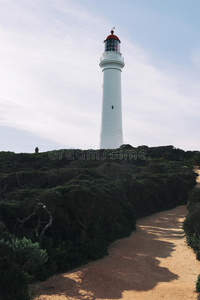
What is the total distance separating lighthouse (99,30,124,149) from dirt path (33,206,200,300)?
23.0 meters

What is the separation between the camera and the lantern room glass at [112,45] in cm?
3788

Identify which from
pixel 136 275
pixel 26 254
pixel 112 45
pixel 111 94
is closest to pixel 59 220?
pixel 136 275

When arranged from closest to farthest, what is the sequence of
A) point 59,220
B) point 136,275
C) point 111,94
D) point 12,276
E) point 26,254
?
point 12,276
point 26,254
point 136,275
point 59,220
point 111,94

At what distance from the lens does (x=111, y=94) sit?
37656mm

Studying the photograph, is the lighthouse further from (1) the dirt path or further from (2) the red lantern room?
(1) the dirt path

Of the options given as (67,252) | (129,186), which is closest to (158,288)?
(67,252)

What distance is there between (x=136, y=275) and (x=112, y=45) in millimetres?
32743

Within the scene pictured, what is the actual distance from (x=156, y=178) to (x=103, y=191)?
34.7ft

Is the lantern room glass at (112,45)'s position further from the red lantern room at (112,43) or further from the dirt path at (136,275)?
the dirt path at (136,275)

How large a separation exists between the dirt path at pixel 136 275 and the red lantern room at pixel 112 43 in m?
28.4

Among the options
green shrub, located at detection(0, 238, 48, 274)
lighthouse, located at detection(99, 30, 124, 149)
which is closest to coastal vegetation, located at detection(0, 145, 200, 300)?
green shrub, located at detection(0, 238, 48, 274)

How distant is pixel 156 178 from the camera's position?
23.5 metres

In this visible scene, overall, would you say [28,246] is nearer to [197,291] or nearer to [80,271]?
[80,271]

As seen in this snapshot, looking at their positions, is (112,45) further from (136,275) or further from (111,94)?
(136,275)
